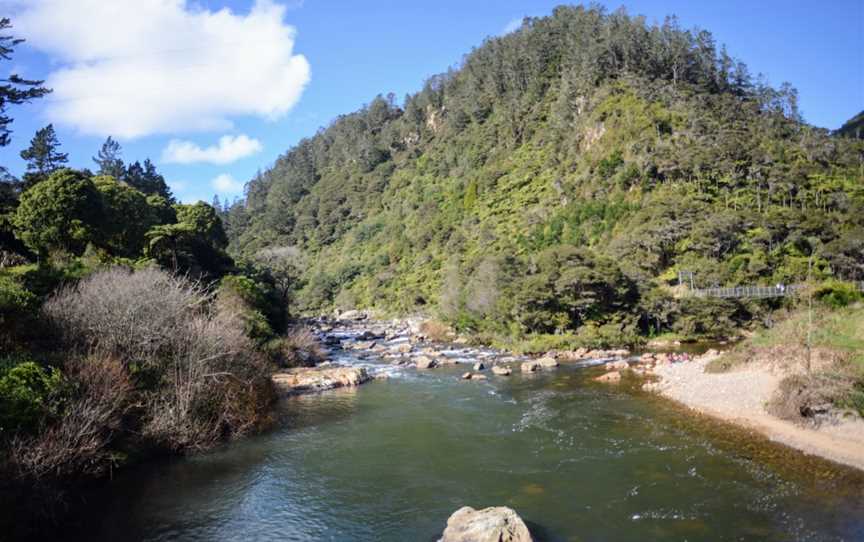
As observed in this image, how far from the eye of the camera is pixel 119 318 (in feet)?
75.9

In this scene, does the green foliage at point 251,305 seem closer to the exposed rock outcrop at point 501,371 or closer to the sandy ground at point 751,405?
the exposed rock outcrop at point 501,371

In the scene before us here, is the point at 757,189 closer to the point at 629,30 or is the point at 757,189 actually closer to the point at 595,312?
the point at 595,312

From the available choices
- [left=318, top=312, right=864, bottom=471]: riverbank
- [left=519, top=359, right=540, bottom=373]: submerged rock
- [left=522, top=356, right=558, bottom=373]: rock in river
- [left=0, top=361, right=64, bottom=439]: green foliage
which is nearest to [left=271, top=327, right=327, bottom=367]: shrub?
[left=318, top=312, right=864, bottom=471]: riverbank

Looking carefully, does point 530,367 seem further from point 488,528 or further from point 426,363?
point 488,528

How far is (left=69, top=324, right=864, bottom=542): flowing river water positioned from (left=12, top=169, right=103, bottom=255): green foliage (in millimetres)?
22654

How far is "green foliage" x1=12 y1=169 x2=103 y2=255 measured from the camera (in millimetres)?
36375

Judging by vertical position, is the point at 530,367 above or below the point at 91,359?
Result: below

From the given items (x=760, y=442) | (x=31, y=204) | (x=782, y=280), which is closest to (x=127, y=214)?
(x=31, y=204)

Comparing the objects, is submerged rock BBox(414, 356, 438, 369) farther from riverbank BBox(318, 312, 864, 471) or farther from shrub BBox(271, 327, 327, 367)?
shrub BBox(271, 327, 327, 367)

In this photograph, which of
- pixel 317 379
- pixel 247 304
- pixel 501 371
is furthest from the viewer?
pixel 247 304

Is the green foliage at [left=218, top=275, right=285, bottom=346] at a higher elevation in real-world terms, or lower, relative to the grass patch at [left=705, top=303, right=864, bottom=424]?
higher

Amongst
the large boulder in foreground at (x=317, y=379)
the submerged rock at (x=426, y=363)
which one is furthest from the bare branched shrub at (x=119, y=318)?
the submerged rock at (x=426, y=363)

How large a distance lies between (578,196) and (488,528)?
2879 inches

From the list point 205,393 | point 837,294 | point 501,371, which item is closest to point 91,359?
point 205,393
